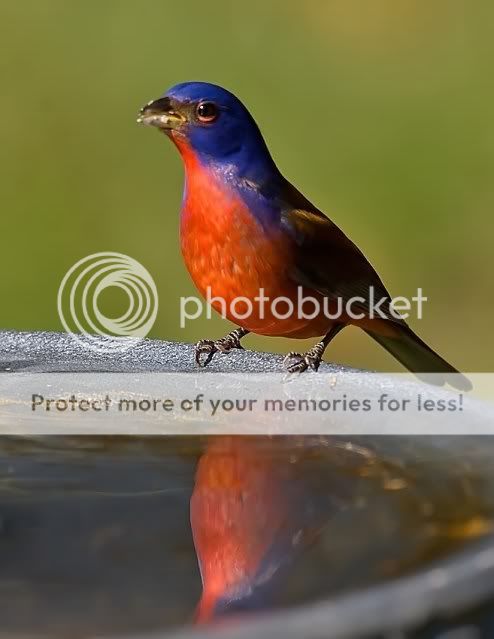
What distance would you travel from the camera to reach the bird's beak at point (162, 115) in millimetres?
3193

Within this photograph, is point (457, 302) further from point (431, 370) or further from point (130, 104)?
point (431, 370)

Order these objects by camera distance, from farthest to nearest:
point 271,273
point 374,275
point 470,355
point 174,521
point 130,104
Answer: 1. point 130,104
2. point 470,355
3. point 374,275
4. point 271,273
5. point 174,521

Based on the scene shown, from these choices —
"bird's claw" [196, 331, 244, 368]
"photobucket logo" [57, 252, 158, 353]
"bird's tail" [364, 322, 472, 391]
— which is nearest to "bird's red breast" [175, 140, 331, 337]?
"bird's claw" [196, 331, 244, 368]

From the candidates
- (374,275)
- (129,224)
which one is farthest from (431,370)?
(129,224)

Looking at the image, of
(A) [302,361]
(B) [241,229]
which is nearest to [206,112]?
(B) [241,229]

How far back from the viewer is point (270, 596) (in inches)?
67.4

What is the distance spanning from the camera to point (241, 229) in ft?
10.5

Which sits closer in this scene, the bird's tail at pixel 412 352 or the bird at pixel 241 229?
the bird at pixel 241 229

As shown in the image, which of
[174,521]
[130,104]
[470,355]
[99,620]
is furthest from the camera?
[130,104]

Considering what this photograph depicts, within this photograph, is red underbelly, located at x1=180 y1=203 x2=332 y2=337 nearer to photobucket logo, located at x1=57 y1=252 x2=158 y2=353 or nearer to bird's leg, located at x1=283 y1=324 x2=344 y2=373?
bird's leg, located at x1=283 y1=324 x2=344 y2=373

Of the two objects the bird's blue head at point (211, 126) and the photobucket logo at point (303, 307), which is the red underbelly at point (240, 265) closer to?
the photobucket logo at point (303, 307)

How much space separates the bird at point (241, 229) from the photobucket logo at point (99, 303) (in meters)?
0.31

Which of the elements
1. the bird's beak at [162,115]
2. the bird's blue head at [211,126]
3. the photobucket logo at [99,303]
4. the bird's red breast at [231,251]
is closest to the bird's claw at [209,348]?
the bird's red breast at [231,251]

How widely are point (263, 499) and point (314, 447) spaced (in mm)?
387
